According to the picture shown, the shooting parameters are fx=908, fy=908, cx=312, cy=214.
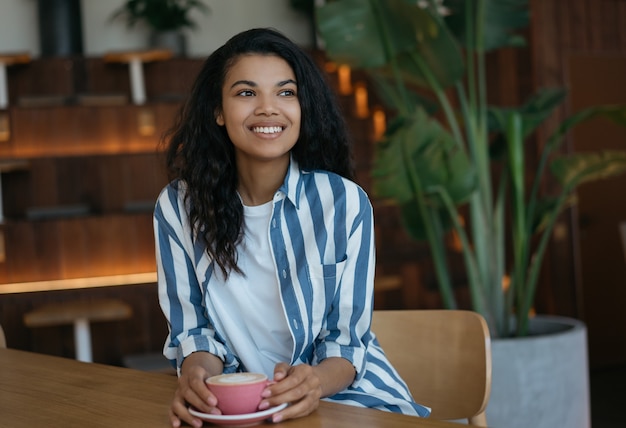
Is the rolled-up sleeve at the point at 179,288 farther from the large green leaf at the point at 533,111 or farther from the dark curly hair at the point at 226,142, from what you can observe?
the large green leaf at the point at 533,111

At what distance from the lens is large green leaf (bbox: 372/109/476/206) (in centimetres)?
313

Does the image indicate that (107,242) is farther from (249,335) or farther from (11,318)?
(249,335)

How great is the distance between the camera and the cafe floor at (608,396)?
4145 mm

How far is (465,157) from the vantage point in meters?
3.14

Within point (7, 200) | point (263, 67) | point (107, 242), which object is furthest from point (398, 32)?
point (7, 200)

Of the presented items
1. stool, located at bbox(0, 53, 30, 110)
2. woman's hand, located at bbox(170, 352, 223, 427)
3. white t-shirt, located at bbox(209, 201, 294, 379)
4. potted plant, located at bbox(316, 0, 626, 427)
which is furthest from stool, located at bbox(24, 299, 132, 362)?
woman's hand, located at bbox(170, 352, 223, 427)

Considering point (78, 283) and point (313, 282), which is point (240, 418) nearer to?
point (313, 282)

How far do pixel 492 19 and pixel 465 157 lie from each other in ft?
2.25

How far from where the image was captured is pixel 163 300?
1552 millimetres

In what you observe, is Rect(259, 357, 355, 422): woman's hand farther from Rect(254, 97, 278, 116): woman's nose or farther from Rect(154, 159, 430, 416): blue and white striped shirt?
Rect(254, 97, 278, 116): woman's nose

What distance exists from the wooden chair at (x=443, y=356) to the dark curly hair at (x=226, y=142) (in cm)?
30

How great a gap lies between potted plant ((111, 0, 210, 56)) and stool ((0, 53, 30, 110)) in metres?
0.98

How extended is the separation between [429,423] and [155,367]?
4.08 m

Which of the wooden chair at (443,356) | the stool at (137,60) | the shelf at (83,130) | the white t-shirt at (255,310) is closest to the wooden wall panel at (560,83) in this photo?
the shelf at (83,130)
